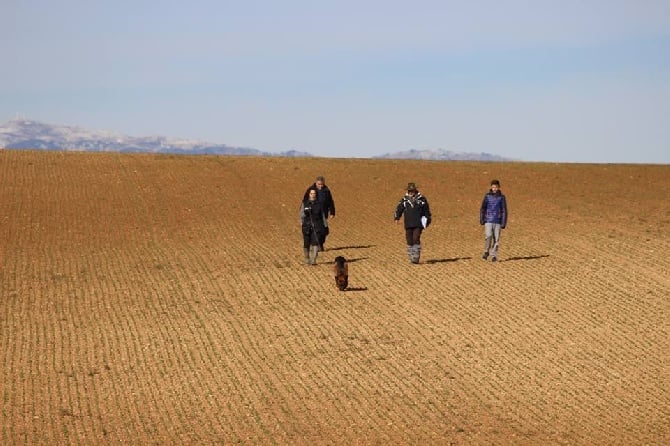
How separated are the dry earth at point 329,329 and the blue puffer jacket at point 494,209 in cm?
109

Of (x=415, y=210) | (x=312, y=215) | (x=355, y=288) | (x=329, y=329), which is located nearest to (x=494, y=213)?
(x=415, y=210)

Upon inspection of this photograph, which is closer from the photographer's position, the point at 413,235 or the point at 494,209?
the point at 494,209

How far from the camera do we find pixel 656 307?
2309 centimetres

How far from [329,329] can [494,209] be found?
21.8ft

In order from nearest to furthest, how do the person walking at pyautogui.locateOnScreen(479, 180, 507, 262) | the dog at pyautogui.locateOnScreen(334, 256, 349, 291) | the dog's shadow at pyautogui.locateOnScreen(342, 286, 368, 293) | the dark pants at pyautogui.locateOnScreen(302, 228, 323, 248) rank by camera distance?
the dog at pyautogui.locateOnScreen(334, 256, 349, 291) → the dog's shadow at pyautogui.locateOnScreen(342, 286, 368, 293) → the person walking at pyautogui.locateOnScreen(479, 180, 507, 262) → the dark pants at pyautogui.locateOnScreen(302, 228, 323, 248)

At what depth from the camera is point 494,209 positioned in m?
26.7

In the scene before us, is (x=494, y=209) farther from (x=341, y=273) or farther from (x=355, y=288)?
(x=341, y=273)

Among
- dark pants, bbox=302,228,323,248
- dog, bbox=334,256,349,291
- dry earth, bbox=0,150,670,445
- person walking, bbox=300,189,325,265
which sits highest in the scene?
person walking, bbox=300,189,325,265

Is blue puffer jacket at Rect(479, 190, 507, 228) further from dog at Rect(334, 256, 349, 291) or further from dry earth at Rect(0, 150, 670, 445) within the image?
dog at Rect(334, 256, 349, 291)

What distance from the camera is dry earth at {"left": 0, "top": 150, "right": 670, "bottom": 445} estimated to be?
16391 mm

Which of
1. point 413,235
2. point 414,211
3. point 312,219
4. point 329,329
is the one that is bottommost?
point 329,329

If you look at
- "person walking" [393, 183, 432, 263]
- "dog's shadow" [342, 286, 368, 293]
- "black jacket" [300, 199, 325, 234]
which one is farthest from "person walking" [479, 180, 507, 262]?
"black jacket" [300, 199, 325, 234]

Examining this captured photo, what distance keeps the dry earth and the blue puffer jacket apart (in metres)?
1.09

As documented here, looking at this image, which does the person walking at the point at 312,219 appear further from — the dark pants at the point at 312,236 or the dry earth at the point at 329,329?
the dry earth at the point at 329,329
